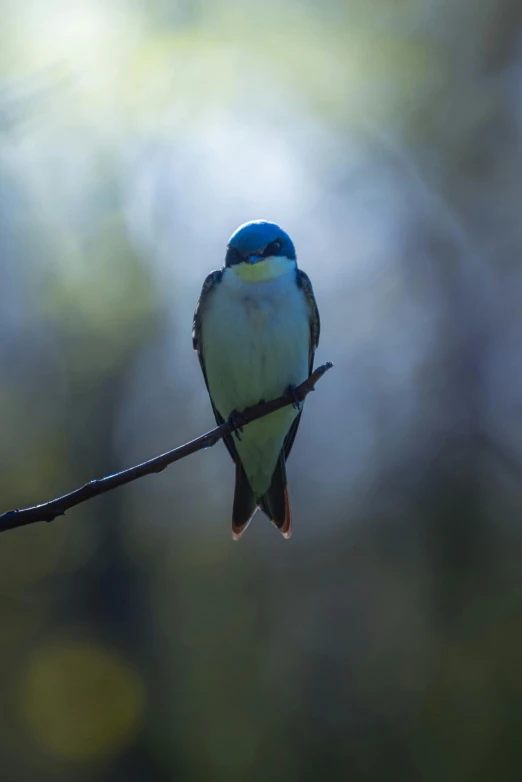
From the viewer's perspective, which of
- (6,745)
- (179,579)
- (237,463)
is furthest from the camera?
(179,579)

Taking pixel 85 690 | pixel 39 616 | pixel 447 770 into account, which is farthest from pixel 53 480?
pixel 447 770

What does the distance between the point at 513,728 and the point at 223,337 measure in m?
5.89

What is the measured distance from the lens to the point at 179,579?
1088 centimetres

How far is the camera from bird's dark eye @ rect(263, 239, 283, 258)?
489 cm

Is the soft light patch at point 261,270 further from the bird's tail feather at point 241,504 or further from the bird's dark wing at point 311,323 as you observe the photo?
the bird's tail feather at point 241,504

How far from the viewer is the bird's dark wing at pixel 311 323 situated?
5074 mm

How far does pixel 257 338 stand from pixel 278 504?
97 cm

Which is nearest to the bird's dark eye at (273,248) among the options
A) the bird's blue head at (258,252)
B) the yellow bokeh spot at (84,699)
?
the bird's blue head at (258,252)

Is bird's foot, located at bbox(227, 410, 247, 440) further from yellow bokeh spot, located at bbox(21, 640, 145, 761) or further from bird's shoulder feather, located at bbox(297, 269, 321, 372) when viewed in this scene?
yellow bokeh spot, located at bbox(21, 640, 145, 761)

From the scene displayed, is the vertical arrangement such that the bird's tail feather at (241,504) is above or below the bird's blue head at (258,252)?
below

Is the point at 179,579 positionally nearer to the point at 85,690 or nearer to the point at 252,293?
the point at 85,690

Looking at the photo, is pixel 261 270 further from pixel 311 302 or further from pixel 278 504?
pixel 278 504

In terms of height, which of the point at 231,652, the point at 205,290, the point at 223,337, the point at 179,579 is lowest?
the point at 231,652

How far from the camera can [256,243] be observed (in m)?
4.86
